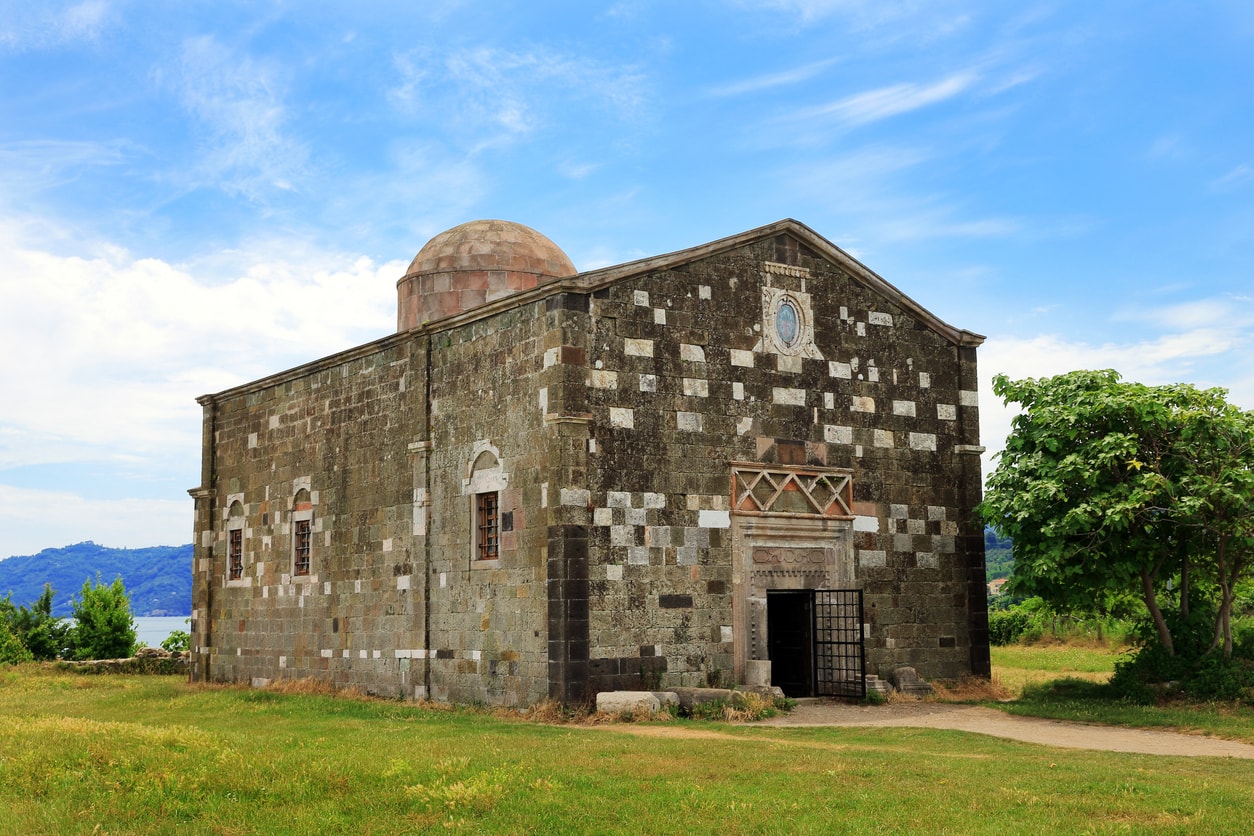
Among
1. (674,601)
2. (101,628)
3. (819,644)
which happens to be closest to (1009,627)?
(819,644)

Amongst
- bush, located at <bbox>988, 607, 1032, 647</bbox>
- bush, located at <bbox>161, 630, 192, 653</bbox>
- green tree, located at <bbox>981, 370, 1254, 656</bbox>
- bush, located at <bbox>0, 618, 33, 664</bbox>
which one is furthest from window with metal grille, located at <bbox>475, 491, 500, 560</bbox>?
bush, located at <bbox>0, 618, 33, 664</bbox>

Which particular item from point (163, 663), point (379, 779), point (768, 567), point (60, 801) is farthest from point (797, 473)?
point (163, 663)

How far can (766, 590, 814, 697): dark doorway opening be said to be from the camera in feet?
71.2

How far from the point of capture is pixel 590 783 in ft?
40.0

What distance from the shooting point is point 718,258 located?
2144cm

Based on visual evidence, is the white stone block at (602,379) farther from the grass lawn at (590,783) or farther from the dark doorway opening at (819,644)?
the grass lawn at (590,783)

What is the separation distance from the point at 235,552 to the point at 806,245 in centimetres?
1516

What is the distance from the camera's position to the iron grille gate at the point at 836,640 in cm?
2134

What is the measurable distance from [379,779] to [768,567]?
10020 mm

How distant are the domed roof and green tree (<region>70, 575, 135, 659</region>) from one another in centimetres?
1810

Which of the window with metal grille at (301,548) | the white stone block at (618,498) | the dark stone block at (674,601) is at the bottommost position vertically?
the dark stone block at (674,601)

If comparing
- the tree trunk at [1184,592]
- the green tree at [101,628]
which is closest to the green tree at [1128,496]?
the tree trunk at [1184,592]

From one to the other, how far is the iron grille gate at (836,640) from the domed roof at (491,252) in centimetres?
979

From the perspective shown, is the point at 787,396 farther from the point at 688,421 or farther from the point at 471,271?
the point at 471,271
